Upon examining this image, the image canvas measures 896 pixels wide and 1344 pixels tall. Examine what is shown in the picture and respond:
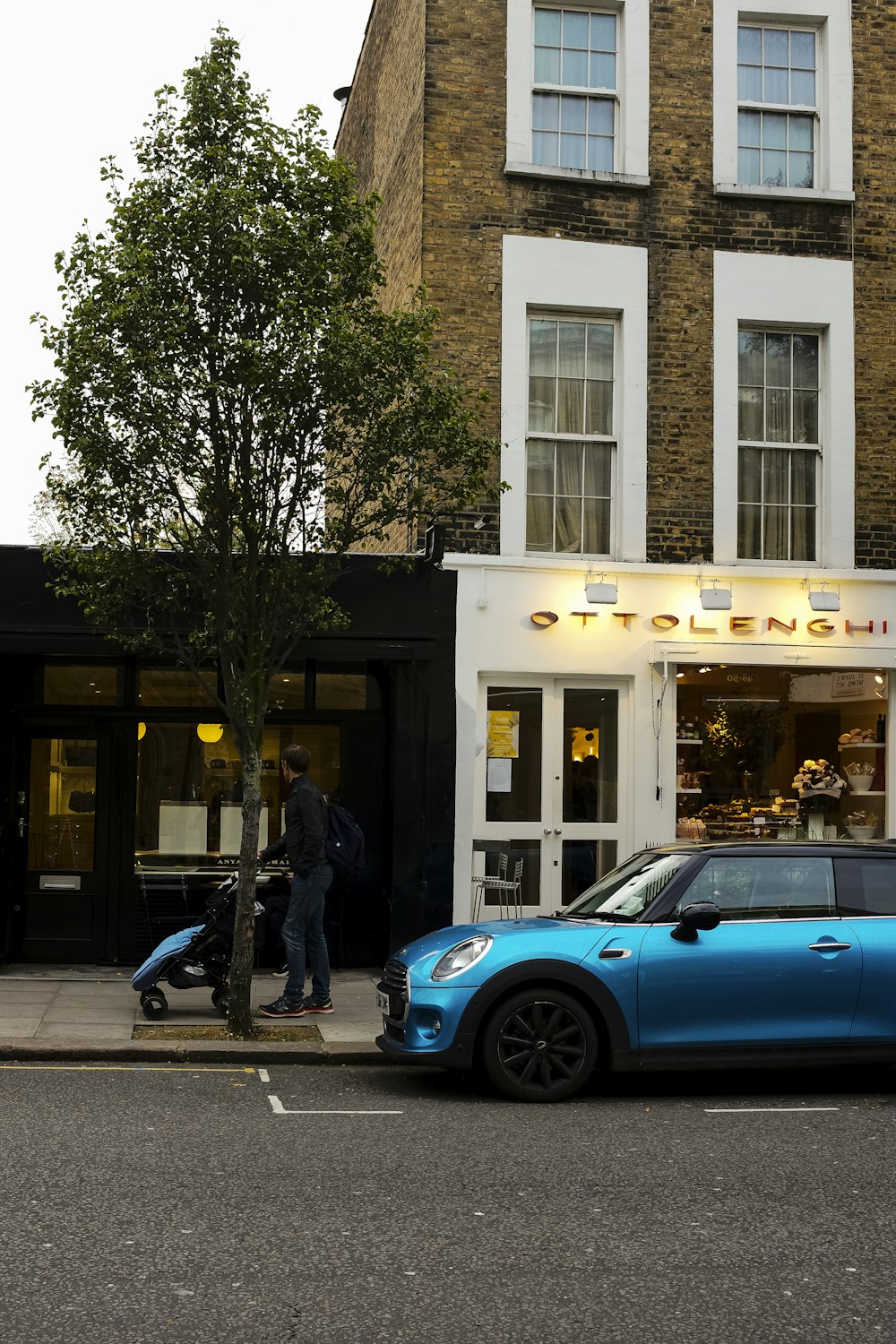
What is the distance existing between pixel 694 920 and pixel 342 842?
3.58m

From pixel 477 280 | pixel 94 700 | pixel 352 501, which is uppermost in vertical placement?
pixel 477 280

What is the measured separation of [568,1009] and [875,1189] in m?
2.28

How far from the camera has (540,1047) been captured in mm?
8359

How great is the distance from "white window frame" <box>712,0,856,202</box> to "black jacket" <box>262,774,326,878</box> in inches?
294

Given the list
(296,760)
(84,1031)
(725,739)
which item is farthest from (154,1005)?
(725,739)

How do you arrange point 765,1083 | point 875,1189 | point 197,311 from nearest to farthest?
1. point 875,1189
2. point 765,1083
3. point 197,311

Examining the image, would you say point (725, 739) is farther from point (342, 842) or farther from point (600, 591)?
point (342, 842)

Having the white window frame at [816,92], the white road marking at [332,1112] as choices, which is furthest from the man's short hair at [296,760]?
the white window frame at [816,92]

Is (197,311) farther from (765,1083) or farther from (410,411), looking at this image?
(765,1083)

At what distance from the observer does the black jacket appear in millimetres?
10859

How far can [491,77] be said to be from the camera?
14039 mm

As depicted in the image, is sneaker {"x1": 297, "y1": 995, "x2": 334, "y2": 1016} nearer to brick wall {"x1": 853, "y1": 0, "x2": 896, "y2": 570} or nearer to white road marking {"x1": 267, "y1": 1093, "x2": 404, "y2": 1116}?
white road marking {"x1": 267, "y1": 1093, "x2": 404, "y2": 1116}

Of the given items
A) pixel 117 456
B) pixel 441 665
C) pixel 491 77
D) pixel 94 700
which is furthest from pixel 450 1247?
pixel 491 77

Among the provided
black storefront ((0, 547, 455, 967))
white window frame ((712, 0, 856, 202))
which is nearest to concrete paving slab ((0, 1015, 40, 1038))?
black storefront ((0, 547, 455, 967))
